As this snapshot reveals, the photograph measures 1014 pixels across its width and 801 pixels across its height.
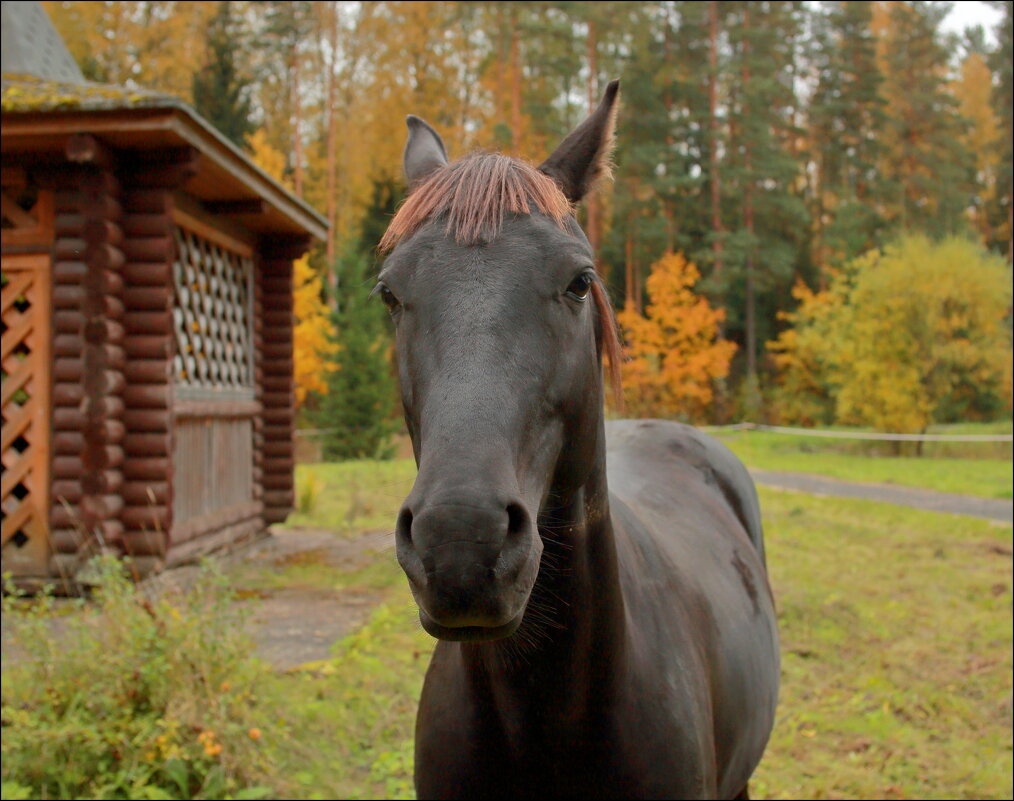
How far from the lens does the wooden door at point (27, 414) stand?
20.3 ft

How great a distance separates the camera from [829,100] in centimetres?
3122

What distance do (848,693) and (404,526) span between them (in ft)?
14.9

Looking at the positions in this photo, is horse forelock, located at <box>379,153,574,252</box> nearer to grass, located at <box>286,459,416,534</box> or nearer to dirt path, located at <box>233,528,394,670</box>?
dirt path, located at <box>233,528,394,670</box>

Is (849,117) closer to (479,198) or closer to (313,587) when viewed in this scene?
(313,587)

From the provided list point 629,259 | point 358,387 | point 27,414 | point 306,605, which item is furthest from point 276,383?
point 629,259

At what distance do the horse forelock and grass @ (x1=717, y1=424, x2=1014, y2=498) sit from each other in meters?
12.3

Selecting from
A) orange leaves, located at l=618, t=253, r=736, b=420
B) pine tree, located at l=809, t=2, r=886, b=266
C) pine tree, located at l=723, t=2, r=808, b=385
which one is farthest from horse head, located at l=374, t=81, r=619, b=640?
pine tree, located at l=809, t=2, r=886, b=266

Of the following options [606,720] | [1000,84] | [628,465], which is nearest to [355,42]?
[1000,84]

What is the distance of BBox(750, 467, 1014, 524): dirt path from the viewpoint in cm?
1048

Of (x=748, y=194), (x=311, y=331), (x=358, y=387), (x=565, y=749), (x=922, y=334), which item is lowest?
(x=565, y=749)

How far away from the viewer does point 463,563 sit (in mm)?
1146

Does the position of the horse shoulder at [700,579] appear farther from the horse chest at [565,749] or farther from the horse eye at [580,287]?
the horse eye at [580,287]

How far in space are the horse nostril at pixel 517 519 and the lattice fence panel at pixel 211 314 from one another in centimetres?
627

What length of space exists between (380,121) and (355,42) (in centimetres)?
250
